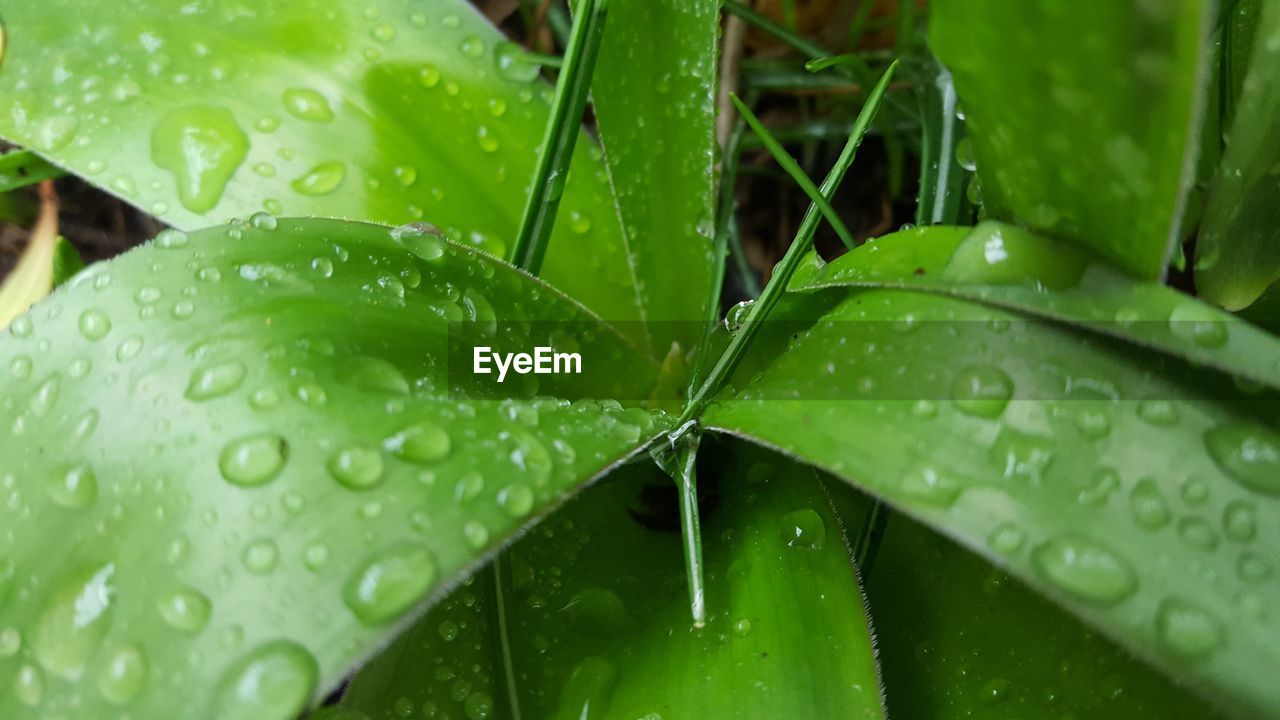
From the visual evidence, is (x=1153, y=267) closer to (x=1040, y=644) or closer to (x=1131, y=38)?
(x=1131, y=38)

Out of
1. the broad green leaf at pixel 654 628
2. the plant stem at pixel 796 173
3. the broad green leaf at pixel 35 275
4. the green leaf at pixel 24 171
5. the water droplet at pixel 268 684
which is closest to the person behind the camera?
the water droplet at pixel 268 684

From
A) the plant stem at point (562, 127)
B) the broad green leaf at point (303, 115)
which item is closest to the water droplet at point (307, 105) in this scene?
the broad green leaf at point (303, 115)

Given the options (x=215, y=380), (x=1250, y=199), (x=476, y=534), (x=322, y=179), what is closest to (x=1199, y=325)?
(x=1250, y=199)

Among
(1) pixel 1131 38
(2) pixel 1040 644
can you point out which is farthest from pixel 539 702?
(1) pixel 1131 38

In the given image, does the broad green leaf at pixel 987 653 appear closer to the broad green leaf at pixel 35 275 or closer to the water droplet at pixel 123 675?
the water droplet at pixel 123 675

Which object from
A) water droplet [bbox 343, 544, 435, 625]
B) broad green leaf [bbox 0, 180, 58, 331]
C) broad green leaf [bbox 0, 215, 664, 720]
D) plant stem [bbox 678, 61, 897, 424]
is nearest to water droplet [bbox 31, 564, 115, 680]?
broad green leaf [bbox 0, 215, 664, 720]

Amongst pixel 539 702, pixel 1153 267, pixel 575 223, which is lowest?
pixel 539 702

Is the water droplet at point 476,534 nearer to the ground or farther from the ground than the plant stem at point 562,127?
nearer to the ground
